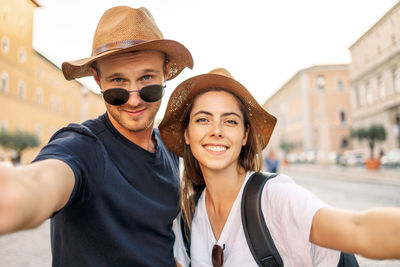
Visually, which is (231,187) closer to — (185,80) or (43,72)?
(185,80)

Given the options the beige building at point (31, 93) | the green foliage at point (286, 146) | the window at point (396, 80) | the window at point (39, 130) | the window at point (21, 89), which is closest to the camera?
the beige building at point (31, 93)

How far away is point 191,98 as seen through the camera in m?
2.52

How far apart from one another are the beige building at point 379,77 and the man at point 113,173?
97.4 ft

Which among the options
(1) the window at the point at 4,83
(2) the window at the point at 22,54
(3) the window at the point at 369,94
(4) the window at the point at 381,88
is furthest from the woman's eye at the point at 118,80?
(3) the window at the point at 369,94

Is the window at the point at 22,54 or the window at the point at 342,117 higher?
the window at the point at 22,54

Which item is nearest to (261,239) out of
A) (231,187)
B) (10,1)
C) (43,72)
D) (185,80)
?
(231,187)

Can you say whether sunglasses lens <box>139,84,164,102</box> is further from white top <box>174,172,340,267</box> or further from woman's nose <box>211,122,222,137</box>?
white top <box>174,172,340,267</box>

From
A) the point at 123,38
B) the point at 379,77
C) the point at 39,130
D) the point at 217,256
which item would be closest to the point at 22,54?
the point at 39,130

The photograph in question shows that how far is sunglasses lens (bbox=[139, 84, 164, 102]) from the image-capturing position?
2.09 metres

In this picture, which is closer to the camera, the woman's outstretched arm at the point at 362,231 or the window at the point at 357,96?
the woman's outstretched arm at the point at 362,231

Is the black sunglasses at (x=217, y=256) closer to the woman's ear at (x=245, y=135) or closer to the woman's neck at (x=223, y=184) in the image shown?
the woman's neck at (x=223, y=184)

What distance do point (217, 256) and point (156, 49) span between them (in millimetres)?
1369

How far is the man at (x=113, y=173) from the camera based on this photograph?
3.92ft

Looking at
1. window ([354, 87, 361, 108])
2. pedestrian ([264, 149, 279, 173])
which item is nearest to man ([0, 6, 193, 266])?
pedestrian ([264, 149, 279, 173])
